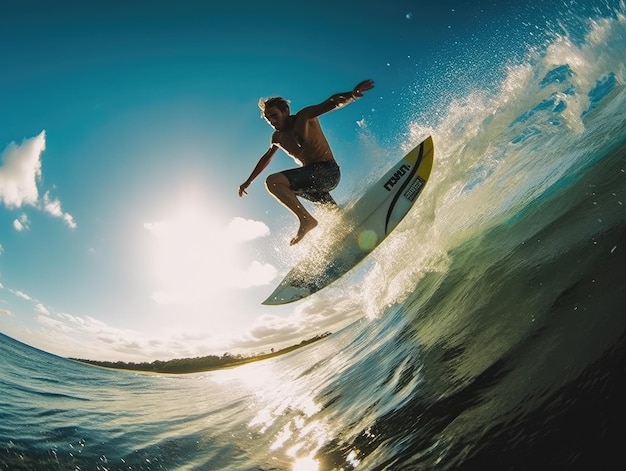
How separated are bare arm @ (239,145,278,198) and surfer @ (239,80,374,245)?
208 millimetres

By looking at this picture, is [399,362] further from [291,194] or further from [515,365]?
[291,194]

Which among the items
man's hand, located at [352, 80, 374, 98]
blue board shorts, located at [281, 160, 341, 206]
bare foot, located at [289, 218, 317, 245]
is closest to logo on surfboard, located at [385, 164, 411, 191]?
blue board shorts, located at [281, 160, 341, 206]

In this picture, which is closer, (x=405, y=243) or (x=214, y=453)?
(x=214, y=453)

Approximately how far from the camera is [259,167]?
7.65 m

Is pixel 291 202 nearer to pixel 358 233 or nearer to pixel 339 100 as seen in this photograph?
pixel 358 233

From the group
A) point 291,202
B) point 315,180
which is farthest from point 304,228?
point 315,180

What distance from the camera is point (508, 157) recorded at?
50.5 feet

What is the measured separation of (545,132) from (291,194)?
480 inches

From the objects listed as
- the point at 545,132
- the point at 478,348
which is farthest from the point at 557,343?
the point at 545,132

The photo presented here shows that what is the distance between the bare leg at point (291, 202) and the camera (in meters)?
6.62

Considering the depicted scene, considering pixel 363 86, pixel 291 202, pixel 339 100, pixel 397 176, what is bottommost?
pixel 397 176

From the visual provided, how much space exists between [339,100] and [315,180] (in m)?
1.49

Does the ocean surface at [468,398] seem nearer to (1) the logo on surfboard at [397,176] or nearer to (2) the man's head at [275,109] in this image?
(1) the logo on surfboard at [397,176]

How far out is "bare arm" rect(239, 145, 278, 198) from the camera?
7.48 metres
